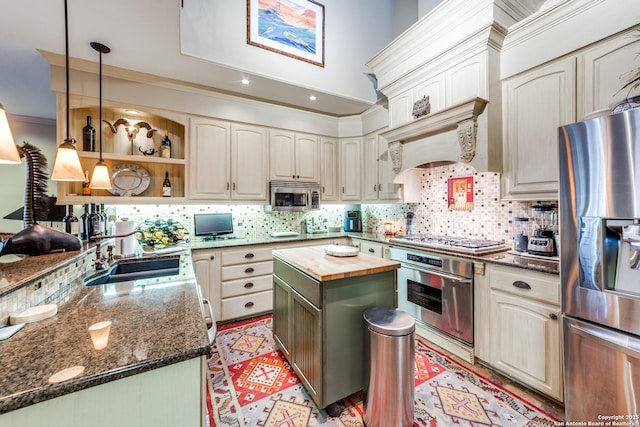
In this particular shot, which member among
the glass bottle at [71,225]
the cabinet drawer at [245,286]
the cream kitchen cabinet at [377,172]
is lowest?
the cabinet drawer at [245,286]

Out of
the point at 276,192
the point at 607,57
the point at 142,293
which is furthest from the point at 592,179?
the point at 276,192

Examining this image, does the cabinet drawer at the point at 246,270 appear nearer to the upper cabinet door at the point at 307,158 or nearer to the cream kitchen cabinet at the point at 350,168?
the upper cabinet door at the point at 307,158

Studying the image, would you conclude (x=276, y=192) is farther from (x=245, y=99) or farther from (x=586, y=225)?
(x=586, y=225)

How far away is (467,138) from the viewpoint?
7.09 feet

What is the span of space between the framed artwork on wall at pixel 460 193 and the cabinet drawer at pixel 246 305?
2.33 metres

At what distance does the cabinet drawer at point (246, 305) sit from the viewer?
9.26 ft

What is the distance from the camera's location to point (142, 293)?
4.14 feet

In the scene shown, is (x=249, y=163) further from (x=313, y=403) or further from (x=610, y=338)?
(x=610, y=338)

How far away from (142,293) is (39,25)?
214 centimetres

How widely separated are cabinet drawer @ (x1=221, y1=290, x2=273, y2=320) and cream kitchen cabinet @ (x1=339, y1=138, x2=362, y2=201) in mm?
1780

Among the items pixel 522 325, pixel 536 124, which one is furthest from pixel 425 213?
pixel 522 325

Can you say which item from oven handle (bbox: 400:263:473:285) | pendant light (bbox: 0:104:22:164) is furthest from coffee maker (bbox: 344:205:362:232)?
pendant light (bbox: 0:104:22:164)

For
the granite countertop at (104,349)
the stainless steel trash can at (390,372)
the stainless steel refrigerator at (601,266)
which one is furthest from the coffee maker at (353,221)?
the granite countertop at (104,349)

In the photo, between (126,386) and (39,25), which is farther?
(39,25)
